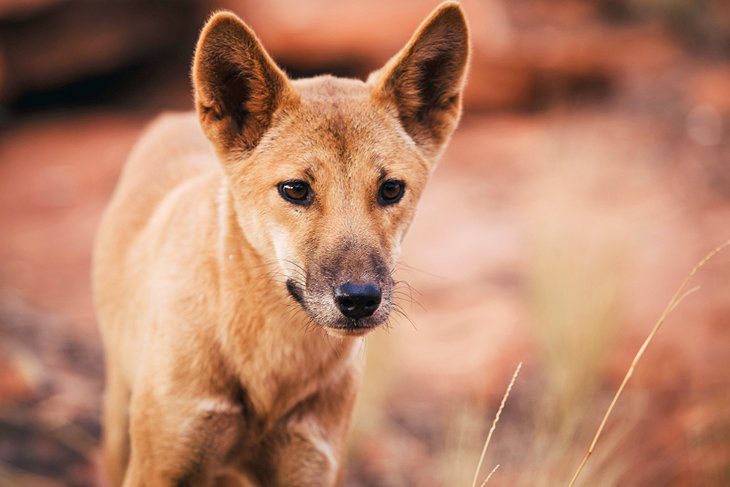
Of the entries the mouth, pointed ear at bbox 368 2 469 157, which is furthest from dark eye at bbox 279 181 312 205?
pointed ear at bbox 368 2 469 157

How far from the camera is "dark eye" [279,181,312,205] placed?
292cm

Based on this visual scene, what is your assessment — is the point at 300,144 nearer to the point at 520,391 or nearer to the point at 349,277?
the point at 349,277

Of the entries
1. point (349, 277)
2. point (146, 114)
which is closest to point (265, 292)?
point (349, 277)

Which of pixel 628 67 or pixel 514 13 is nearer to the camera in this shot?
pixel 628 67

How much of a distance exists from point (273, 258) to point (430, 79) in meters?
0.94

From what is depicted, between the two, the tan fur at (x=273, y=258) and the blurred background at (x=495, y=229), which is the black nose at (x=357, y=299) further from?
the blurred background at (x=495, y=229)

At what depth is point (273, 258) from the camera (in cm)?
297

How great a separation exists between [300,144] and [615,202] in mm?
5501

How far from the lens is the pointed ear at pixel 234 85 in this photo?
9.29ft

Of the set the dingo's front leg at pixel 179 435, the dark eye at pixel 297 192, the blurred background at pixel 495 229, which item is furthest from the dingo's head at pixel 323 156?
the blurred background at pixel 495 229

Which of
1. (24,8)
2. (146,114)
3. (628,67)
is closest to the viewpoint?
(24,8)

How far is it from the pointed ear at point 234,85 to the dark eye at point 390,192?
1.53ft

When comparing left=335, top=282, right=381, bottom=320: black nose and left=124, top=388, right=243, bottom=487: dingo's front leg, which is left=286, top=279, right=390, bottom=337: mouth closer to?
left=335, top=282, right=381, bottom=320: black nose

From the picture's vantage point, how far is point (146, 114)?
1043 centimetres
